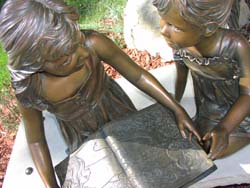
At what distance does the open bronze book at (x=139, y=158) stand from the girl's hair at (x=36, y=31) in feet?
1.69

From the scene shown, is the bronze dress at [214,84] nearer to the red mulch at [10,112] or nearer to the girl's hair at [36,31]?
the girl's hair at [36,31]

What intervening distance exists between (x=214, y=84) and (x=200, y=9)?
1.76 feet

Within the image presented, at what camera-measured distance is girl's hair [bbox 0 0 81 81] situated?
1643mm

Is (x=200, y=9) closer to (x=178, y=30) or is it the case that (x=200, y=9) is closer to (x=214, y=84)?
(x=178, y=30)

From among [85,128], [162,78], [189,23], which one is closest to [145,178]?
[85,128]

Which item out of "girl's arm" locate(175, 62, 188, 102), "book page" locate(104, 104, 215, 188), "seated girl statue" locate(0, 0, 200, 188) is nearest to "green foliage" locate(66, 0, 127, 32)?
"girl's arm" locate(175, 62, 188, 102)

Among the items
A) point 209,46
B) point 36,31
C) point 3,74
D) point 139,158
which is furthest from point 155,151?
point 3,74

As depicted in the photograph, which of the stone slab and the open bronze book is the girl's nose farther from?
the stone slab

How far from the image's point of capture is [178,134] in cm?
210

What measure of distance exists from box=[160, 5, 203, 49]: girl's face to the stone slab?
2.55 feet

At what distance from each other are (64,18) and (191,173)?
78cm

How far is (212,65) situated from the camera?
6.81 feet

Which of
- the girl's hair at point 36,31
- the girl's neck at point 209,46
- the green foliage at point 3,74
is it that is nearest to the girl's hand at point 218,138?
the girl's neck at point 209,46

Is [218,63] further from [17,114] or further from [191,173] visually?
[17,114]
